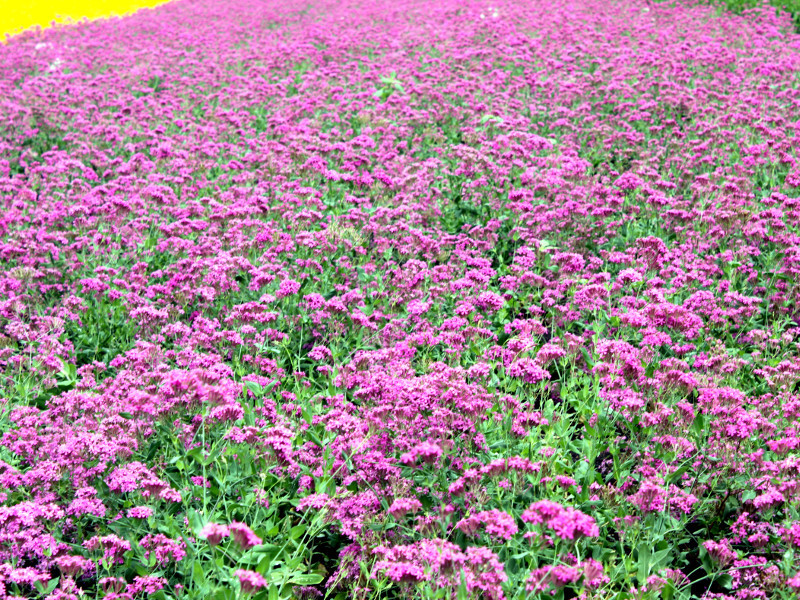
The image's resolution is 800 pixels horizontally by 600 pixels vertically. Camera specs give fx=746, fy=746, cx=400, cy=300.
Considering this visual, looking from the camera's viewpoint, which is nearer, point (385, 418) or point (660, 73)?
point (385, 418)

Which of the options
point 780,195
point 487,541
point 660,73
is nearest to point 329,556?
point 487,541

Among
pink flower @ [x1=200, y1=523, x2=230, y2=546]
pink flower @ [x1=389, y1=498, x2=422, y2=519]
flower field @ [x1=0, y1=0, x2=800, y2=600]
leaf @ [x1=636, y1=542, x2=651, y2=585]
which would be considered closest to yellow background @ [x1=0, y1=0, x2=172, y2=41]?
flower field @ [x1=0, y1=0, x2=800, y2=600]

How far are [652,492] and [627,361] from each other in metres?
1.32

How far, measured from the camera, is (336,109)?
14586 mm

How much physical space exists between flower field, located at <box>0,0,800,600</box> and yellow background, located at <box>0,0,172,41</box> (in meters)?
17.4

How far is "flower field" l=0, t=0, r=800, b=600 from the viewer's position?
5.01 metres

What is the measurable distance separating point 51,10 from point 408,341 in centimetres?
3336

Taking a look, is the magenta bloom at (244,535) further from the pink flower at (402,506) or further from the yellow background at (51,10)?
the yellow background at (51,10)

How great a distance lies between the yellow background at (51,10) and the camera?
29836 millimetres

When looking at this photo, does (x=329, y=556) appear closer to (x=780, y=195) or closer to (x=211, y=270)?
(x=211, y=270)

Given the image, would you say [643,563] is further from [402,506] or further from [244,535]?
[244,535]

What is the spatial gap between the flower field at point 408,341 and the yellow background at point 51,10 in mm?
17448

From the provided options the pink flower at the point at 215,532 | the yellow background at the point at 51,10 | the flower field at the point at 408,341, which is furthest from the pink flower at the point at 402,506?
the yellow background at the point at 51,10

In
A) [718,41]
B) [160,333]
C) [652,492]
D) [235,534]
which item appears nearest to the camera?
[235,534]
